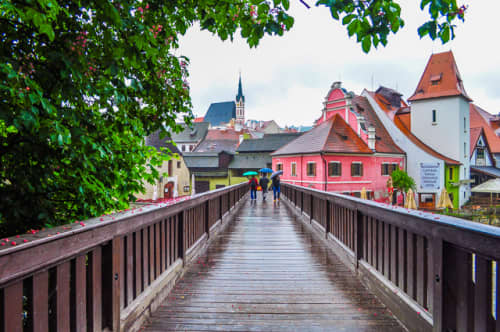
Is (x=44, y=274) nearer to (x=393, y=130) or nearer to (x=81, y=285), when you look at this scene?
(x=81, y=285)

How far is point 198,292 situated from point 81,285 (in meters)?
1.66

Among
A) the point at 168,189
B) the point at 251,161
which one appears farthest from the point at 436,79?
the point at 168,189

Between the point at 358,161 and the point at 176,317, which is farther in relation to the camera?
the point at 358,161

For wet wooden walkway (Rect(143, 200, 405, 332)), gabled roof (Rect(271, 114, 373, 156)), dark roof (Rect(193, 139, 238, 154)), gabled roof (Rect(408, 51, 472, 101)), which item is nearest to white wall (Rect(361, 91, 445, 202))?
gabled roof (Rect(408, 51, 472, 101))

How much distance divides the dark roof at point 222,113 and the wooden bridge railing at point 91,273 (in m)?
109

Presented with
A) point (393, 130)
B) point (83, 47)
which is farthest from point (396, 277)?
point (393, 130)

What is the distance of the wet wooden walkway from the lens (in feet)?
8.48

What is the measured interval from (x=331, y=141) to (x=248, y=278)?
1075 inches

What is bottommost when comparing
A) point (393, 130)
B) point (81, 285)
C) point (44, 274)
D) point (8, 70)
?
A: point (81, 285)

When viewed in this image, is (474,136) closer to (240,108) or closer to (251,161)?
(251,161)

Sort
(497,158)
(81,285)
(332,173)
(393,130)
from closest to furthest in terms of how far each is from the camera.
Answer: (81,285) → (332,173) → (393,130) → (497,158)

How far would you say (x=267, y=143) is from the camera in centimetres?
4753

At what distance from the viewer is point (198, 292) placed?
3.27 metres

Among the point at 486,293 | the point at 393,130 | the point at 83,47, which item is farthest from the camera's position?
the point at 393,130
